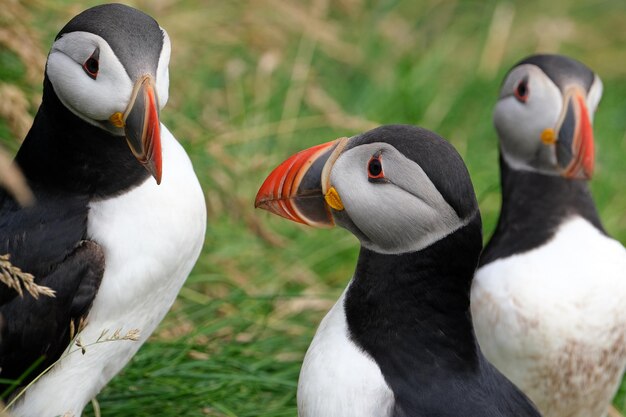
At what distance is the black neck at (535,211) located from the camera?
482cm

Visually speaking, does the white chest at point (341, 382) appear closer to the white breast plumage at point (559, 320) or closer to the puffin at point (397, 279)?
the puffin at point (397, 279)

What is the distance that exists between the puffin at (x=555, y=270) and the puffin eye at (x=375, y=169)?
133cm

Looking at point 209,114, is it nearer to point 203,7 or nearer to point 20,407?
point 203,7

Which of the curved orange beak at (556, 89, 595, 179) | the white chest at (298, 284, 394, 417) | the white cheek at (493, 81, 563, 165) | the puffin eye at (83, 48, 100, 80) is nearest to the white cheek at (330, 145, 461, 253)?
the white chest at (298, 284, 394, 417)

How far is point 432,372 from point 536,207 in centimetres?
156

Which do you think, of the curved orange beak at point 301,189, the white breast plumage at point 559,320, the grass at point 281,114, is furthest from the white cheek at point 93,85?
the white breast plumage at point 559,320

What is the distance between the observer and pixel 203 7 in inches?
289

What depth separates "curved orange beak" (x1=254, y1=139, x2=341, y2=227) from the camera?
11.9 ft

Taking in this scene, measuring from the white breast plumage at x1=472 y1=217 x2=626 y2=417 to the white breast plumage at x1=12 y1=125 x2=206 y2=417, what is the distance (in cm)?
133

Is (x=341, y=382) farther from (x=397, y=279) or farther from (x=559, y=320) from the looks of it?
(x=559, y=320)

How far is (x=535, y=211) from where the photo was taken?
193 inches

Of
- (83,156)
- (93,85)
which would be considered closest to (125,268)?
(83,156)

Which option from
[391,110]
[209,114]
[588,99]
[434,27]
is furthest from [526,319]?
[434,27]

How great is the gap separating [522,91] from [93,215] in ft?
6.86
